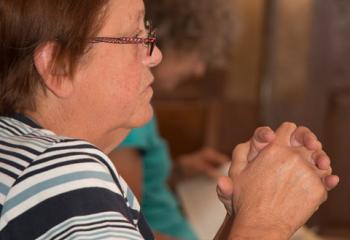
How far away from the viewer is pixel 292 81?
455 centimetres

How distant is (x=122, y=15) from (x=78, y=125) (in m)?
0.17

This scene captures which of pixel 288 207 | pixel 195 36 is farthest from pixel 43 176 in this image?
pixel 195 36

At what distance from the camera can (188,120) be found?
260 centimetres

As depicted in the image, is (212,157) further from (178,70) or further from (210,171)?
(178,70)

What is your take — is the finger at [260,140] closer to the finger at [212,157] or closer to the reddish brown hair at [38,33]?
the reddish brown hair at [38,33]

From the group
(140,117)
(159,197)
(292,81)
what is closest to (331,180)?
(140,117)

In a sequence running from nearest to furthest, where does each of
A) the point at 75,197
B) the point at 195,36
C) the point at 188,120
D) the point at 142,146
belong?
the point at 75,197 → the point at 142,146 → the point at 195,36 → the point at 188,120

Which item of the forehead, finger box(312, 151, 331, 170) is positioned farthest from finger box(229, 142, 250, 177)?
the forehead

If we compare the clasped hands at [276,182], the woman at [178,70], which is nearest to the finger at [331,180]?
the clasped hands at [276,182]

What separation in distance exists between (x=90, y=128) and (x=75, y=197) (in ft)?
0.80

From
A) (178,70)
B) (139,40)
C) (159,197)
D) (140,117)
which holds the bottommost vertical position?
(159,197)

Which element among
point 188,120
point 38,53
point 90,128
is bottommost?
point 188,120

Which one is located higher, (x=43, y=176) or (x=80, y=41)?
Result: (x=80, y=41)

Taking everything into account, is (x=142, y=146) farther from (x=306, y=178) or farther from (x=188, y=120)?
(x=306, y=178)
